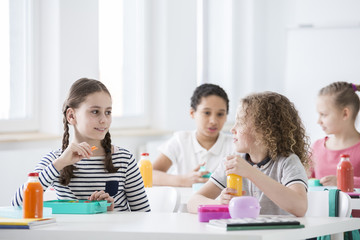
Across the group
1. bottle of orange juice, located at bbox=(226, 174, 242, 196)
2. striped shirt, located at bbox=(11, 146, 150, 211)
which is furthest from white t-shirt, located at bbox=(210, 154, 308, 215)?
striped shirt, located at bbox=(11, 146, 150, 211)

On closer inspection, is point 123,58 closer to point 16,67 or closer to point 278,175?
point 16,67

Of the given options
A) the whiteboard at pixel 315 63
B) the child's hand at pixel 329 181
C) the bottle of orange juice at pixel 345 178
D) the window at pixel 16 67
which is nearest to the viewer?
the bottle of orange juice at pixel 345 178

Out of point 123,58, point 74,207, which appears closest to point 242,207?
point 74,207

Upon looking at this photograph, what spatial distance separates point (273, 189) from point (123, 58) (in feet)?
12.1

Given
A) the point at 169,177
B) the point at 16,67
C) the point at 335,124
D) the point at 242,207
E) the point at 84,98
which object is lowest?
the point at 169,177

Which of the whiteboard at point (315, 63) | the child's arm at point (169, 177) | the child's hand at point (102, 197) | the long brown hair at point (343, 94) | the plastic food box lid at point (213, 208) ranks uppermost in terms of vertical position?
the whiteboard at point (315, 63)

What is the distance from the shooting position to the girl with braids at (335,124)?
4.15m

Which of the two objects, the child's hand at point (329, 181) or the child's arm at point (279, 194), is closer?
the child's arm at point (279, 194)

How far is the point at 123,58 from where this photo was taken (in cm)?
580

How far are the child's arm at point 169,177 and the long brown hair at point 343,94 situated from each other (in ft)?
3.68

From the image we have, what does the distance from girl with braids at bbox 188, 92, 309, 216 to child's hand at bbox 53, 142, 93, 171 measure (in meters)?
0.47

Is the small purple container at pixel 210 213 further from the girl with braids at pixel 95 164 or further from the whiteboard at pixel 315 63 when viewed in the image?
the whiteboard at pixel 315 63

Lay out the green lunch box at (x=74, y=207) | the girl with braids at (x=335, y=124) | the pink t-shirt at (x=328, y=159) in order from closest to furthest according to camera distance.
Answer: the green lunch box at (x=74, y=207)
the pink t-shirt at (x=328, y=159)
the girl with braids at (x=335, y=124)

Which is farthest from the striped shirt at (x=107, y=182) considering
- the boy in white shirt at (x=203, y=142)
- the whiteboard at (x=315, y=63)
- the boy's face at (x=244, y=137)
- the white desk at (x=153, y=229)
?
the whiteboard at (x=315, y=63)
